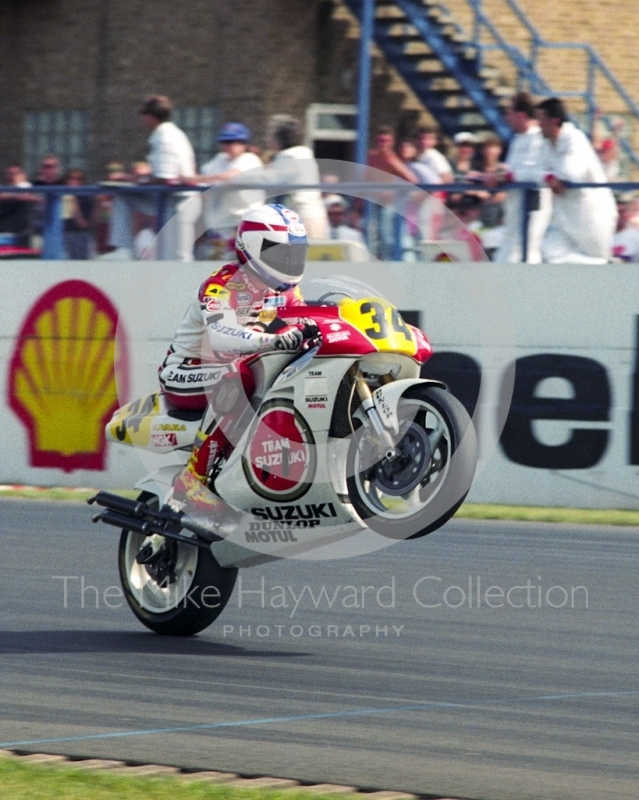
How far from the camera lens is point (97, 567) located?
909cm

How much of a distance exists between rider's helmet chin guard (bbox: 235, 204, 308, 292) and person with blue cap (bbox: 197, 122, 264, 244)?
4.50 m

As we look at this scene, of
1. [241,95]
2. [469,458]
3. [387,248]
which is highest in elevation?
[241,95]

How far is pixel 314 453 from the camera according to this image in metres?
6.50

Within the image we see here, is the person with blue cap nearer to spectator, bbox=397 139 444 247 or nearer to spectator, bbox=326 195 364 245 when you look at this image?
spectator, bbox=326 195 364 245

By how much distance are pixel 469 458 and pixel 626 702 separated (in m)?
1.10

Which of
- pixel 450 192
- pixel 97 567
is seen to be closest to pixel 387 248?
pixel 450 192

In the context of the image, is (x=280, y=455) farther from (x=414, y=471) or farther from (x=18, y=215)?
(x=18, y=215)

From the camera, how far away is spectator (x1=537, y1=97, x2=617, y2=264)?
1120 centimetres

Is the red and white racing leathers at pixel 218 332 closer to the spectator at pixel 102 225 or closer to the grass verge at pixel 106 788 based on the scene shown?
the grass verge at pixel 106 788

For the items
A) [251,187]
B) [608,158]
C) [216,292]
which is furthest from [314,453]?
[608,158]

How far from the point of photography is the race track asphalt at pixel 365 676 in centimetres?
512

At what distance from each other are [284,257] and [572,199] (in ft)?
16.3

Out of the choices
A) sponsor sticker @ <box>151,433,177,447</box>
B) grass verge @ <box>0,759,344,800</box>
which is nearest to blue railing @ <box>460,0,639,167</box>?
sponsor sticker @ <box>151,433,177,447</box>

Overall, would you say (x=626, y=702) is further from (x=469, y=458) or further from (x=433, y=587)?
(x=433, y=587)
